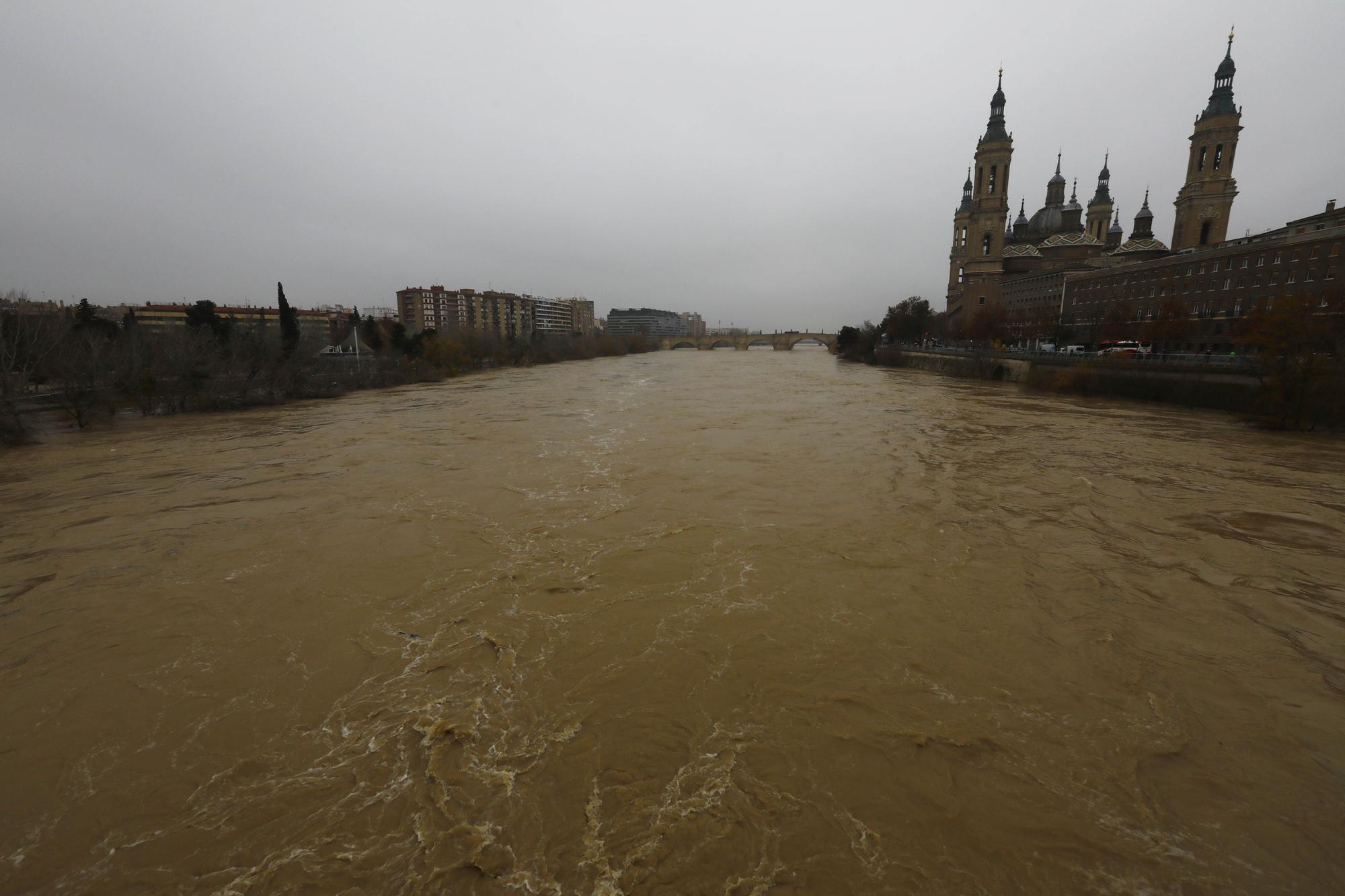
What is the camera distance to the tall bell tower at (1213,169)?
5016 cm

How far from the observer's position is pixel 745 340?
106 meters

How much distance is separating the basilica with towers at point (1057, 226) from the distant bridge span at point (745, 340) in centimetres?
2517

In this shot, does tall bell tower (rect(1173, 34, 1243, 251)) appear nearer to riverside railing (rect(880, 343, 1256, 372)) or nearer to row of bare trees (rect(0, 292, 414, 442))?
riverside railing (rect(880, 343, 1256, 372))

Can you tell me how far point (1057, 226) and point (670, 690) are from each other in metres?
90.0

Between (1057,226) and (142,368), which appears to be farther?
(1057,226)

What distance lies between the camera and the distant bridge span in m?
103

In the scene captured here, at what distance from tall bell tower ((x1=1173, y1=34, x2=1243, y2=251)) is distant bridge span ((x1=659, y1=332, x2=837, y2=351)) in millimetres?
49515

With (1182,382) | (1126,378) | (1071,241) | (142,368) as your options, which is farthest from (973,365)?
(142,368)

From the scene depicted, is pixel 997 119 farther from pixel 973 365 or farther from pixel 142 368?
pixel 142 368

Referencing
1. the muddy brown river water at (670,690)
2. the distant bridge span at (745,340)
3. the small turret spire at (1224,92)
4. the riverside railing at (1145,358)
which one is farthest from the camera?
the distant bridge span at (745,340)

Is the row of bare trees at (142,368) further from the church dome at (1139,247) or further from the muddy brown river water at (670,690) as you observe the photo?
the church dome at (1139,247)

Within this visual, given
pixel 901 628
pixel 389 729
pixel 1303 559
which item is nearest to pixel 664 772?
pixel 389 729

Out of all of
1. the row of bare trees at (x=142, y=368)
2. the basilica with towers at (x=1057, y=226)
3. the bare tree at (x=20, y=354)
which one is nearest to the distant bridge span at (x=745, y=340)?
the basilica with towers at (x=1057, y=226)

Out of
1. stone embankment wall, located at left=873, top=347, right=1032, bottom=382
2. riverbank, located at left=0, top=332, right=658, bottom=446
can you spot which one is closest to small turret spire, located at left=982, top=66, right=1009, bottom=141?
stone embankment wall, located at left=873, top=347, right=1032, bottom=382
